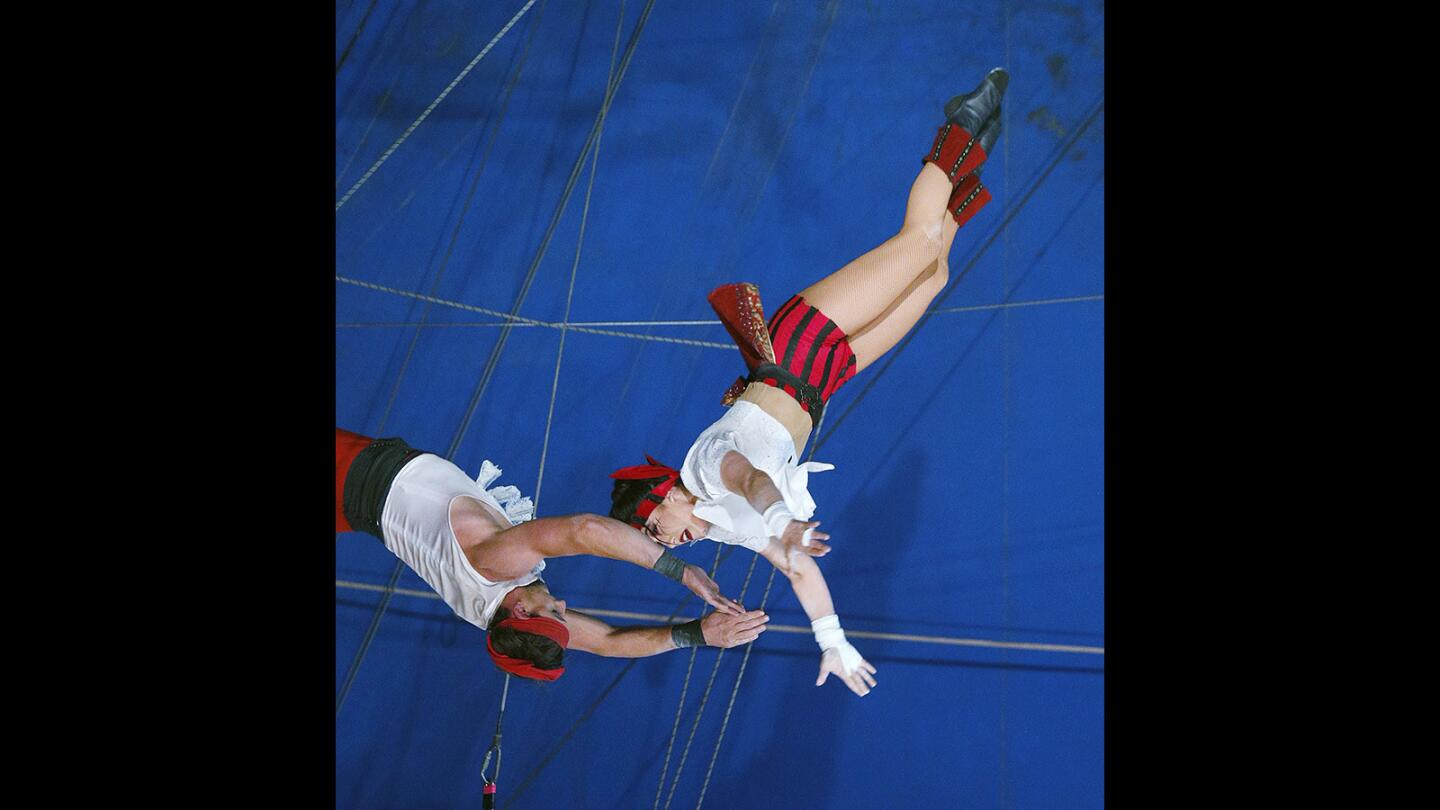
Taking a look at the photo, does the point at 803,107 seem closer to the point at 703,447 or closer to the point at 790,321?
the point at 790,321

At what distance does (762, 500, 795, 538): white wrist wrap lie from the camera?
104 inches

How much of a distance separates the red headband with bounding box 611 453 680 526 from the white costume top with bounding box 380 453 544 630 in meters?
0.30

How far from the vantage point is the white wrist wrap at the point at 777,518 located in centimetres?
265

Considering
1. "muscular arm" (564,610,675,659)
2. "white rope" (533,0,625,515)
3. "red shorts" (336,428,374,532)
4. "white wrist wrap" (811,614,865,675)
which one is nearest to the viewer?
"white wrist wrap" (811,614,865,675)

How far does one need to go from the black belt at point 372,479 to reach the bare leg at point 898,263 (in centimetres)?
122

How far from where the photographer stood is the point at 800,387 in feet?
9.76

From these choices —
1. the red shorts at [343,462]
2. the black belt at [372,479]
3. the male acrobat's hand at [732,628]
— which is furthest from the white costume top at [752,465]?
the red shorts at [343,462]

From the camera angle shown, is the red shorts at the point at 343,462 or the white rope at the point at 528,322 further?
the red shorts at the point at 343,462

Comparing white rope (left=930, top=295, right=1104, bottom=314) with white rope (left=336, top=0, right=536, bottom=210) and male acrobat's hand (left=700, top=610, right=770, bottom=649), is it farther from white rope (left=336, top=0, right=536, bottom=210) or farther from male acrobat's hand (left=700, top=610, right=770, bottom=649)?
white rope (left=336, top=0, right=536, bottom=210)

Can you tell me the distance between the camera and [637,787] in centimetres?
319

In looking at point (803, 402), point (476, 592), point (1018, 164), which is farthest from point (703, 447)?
point (1018, 164)

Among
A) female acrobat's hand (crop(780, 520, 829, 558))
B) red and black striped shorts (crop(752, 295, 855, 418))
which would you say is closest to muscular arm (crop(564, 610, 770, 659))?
female acrobat's hand (crop(780, 520, 829, 558))

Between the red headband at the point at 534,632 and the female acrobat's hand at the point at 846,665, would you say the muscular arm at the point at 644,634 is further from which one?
the female acrobat's hand at the point at 846,665

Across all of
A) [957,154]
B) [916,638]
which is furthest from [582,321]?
[916,638]
